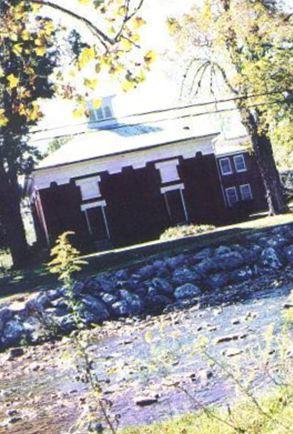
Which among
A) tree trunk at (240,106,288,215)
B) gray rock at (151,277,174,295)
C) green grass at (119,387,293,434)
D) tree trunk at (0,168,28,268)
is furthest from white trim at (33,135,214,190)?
green grass at (119,387,293,434)

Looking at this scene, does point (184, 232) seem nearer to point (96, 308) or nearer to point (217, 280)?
point (217, 280)

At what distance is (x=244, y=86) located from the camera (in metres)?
31.5

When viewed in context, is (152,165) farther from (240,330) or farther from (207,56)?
(240,330)

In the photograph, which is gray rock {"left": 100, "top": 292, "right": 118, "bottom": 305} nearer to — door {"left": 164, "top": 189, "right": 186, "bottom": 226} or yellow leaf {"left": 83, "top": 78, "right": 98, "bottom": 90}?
yellow leaf {"left": 83, "top": 78, "right": 98, "bottom": 90}

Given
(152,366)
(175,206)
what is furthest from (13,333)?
(175,206)

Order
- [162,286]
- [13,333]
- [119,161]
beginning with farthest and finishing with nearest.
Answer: [119,161] < [162,286] < [13,333]

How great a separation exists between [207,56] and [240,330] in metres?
22.6

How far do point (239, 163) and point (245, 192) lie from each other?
2.94 meters

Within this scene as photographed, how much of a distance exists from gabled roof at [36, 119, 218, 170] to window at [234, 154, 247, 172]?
1447 cm

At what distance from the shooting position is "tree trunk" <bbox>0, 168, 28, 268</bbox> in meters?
35.2

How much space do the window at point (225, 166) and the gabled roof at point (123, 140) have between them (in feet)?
46.0

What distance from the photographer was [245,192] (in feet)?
176

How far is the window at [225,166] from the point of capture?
5444 centimetres

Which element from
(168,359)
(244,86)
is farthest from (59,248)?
(244,86)
